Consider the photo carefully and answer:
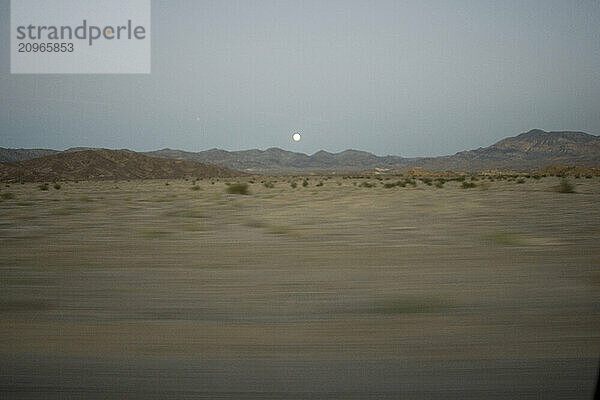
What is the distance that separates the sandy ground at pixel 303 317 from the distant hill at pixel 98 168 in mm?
78346

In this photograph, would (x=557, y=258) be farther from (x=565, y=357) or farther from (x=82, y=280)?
(x=82, y=280)

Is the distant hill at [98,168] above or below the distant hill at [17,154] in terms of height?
below

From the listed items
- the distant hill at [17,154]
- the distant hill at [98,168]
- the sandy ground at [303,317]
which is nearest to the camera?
the sandy ground at [303,317]

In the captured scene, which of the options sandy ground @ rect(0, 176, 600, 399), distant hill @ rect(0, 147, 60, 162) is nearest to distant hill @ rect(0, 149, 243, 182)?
Result: distant hill @ rect(0, 147, 60, 162)

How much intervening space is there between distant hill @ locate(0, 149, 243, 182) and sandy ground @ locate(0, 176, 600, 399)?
78346 millimetres

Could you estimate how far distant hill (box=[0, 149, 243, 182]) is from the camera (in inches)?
3088

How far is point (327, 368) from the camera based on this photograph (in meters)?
2.70

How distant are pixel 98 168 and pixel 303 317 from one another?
296 feet

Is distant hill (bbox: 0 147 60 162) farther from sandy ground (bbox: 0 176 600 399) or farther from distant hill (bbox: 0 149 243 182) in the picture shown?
sandy ground (bbox: 0 176 600 399)

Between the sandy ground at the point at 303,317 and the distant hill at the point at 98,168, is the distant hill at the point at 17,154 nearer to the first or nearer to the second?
the distant hill at the point at 98,168

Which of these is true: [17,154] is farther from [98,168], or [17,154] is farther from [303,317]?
[303,317]

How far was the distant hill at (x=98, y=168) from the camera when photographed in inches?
3088

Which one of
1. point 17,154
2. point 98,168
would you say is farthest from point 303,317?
point 17,154

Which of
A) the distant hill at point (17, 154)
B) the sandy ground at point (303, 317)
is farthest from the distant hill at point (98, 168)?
the sandy ground at point (303, 317)
